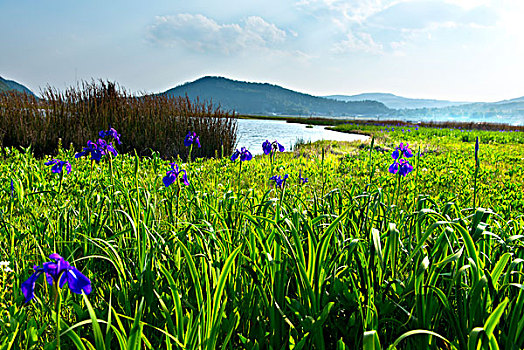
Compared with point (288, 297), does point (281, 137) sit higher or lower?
higher

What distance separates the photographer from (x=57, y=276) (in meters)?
0.87

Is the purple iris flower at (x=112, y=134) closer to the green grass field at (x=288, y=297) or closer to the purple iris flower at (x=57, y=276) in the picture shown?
the green grass field at (x=288, y=297)

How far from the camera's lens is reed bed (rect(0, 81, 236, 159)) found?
7953mm

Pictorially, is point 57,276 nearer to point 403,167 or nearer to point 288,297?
point 288,297

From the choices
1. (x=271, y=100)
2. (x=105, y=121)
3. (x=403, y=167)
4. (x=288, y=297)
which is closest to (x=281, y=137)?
(x=105, y=121)

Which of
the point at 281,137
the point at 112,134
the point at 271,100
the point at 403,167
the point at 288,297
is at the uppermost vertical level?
the point at 271,100

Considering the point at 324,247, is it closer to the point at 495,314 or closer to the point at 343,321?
the point at 343,321

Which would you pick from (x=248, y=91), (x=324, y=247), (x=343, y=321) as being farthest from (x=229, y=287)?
(x=248, y=91)

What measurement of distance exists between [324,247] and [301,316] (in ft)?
1.03

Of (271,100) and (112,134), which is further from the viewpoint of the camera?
(271,100)

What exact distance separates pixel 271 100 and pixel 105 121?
5206 inches

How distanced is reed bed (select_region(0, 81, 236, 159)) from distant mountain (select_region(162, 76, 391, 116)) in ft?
360

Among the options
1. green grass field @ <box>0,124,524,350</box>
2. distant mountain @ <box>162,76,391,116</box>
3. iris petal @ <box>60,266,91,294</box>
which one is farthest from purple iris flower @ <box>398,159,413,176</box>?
distant mountain @ <box>162,76,391,116</box>

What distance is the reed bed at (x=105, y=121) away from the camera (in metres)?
7.95
